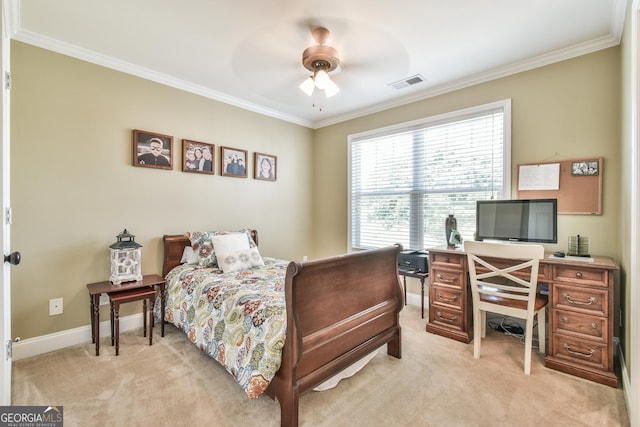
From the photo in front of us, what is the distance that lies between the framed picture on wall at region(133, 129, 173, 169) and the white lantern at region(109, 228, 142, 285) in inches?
30.0

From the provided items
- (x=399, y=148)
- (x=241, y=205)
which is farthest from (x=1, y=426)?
(x=399, y=148)

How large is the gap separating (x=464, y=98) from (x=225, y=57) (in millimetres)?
2593

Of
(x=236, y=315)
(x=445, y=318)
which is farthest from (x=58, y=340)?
(x=445, y=318)

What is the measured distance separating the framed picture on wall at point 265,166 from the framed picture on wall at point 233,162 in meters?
0.17

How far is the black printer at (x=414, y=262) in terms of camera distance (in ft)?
10.3

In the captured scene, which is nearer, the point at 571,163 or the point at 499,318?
the point at 571,163

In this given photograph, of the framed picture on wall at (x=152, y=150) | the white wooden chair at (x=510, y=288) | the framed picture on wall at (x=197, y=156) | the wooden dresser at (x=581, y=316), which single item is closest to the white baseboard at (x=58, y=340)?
the framed picture on wall at (x=152, y=150)

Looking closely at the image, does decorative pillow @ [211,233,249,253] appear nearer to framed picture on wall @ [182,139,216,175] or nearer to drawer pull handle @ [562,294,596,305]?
framed picture on wall @ [182,139,216,175]

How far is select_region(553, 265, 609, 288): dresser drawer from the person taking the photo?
204cm

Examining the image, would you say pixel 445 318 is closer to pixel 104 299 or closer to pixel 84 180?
pixel 104 299

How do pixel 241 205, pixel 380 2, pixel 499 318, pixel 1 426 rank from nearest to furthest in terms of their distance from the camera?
pixel 1 426
pixel 380 2
pixel 499 318
pixel 241 205

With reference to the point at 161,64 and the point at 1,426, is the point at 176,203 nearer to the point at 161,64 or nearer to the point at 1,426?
the point at 161,64

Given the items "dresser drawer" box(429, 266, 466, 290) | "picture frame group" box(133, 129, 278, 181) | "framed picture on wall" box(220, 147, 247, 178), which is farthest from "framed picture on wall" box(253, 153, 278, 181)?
"dresser drawer" box(429, 266, 466, 290)

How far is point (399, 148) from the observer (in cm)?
386
